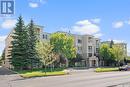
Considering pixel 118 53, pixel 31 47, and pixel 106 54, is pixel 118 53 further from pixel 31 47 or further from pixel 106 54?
pixel 31 47

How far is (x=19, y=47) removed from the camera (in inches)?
2151

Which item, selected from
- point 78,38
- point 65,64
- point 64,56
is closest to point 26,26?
point 64,56

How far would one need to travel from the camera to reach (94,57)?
9006 centimetres

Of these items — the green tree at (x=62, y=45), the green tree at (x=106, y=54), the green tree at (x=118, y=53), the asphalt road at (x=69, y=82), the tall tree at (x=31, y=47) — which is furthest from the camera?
the green tree at (x=106, y=54)

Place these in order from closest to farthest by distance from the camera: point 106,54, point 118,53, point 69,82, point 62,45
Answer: point 69,82 → point 62,45 → point 118,53 → point 106,54

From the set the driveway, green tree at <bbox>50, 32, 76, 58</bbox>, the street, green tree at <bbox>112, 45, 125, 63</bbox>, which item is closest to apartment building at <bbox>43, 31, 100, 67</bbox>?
green tree at <bbox>112, 45, 125, 63</bbox>

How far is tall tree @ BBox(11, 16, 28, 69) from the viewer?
5389 cm

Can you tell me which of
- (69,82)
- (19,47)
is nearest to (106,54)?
(19,47)

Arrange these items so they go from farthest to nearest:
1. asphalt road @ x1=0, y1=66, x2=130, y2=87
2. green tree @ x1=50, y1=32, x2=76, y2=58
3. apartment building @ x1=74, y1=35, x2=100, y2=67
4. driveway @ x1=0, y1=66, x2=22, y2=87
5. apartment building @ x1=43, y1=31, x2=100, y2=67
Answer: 1. apartment building @ x1=74, y1=35, x2=100, y2=67
2. apartment building @ x1=43, y1=31, x2=100, y2=67
3. green tree @ x1=50, y1=32, x2=76, y2=58
4. driveway @ x1=0, y1=66, x2=22, y2=87
5. asphalt road @ x1=0, y1=66, x2=130, y2=87

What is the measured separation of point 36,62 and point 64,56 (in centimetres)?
1477

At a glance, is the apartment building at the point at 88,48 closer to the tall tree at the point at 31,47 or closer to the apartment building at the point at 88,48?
the apartment building at the point at 88,48

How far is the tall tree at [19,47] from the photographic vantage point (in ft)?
177

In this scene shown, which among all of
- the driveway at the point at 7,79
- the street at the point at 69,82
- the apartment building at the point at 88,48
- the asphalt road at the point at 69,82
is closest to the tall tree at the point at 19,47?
the driveway at the point at 7,79

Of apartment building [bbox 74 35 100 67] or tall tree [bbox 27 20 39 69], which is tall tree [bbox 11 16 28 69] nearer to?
tall tree [bbox 27 20 39 69]
